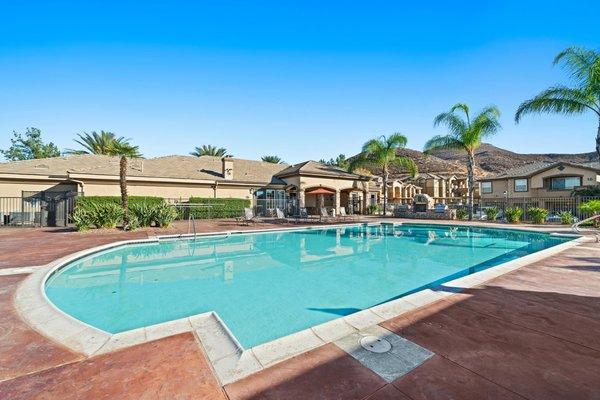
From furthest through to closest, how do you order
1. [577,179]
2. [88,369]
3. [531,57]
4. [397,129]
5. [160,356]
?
[577,179] < [397,129] < [531,57] < [160,356] < [88,369]

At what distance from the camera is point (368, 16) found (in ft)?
40.5

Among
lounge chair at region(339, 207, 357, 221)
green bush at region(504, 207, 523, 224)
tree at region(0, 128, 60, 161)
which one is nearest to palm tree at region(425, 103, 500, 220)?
green bush at region(504, 207, 523, 224)

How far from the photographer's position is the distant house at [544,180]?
27.0 m

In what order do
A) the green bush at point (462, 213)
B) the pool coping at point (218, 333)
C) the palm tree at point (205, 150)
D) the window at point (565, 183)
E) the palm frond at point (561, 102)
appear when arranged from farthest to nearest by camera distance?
the palm tree at point (205, 150) → the window at point (565, 183) → the green bush at point (462, 213) → the palm frond at point (561, 102) → the pool coping at point (218, 333)

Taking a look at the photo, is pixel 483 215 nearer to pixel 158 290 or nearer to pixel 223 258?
pixel 223 258

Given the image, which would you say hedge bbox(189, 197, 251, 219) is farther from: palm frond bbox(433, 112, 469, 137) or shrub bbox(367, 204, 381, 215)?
palm frond bbox(433, 112, 469, 137)

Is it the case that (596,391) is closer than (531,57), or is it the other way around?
(596,391)

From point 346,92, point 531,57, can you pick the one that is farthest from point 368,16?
point 531,57

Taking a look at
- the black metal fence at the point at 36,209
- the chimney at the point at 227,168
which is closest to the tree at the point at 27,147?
the black metal fence at the point at 36,209

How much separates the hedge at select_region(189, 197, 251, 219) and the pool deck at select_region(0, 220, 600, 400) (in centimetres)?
1873

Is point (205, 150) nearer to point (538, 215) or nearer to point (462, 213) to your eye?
point (462, 213)

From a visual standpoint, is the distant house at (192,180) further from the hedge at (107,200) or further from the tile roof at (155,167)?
the hedge at (107,200)

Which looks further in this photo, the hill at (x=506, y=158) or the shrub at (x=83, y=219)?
the hill at (x=506, y=158)

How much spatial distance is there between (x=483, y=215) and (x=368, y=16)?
744 inches
